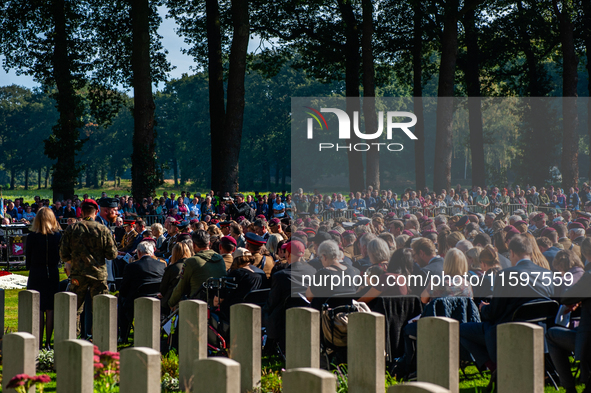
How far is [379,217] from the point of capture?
12.2 meters

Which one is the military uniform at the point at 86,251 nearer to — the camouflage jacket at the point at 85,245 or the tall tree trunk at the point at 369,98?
the camouflage jacket at the point at 85,245

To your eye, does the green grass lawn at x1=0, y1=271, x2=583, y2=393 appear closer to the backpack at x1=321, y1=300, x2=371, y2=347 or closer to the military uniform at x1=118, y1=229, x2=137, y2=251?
the backpack at x1=321, y1=300, x2=371, y2=347

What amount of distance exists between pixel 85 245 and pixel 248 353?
11.8 ft

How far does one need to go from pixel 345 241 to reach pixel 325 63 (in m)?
24.6

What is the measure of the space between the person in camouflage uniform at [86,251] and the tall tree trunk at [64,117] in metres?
22.7

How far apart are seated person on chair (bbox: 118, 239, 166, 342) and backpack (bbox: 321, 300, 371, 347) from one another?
288 centimetres

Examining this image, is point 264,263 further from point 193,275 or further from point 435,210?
point 435,210

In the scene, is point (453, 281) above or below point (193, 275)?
above

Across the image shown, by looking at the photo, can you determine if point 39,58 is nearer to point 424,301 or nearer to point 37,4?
point 37,4

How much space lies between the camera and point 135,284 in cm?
757

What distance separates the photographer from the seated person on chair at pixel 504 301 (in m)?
4.92

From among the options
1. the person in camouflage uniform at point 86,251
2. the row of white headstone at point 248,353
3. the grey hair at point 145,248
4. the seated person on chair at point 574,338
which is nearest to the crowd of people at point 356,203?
the grey hair at point 145,248

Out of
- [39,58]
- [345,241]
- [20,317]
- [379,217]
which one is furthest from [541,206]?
[39,58]

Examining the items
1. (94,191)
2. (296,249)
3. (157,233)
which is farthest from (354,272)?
(94,191)
